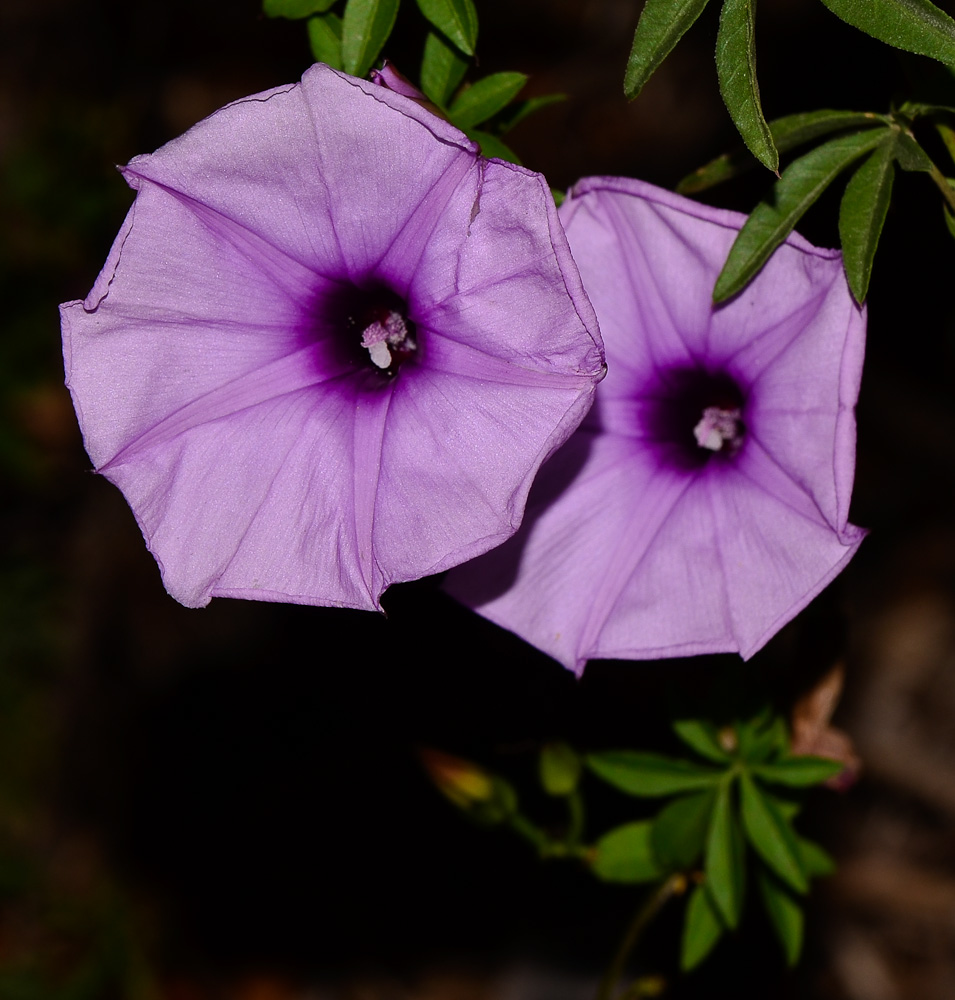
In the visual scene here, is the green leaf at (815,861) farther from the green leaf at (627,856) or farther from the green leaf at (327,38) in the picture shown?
the green leaf at (327,38)

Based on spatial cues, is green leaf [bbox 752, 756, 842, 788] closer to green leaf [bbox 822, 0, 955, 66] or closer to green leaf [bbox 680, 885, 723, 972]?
green leaf [bbox 680, 885, 723, 972]

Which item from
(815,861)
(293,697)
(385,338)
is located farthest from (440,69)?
(293,697)

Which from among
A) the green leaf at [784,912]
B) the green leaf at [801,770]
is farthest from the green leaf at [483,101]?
the green leaf at [784,912]

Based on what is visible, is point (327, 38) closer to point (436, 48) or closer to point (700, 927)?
point (436, 48)

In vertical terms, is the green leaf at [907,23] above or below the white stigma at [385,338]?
above

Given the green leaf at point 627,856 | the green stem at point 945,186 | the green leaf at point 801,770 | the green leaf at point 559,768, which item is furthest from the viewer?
the green leaf at point 627,856
